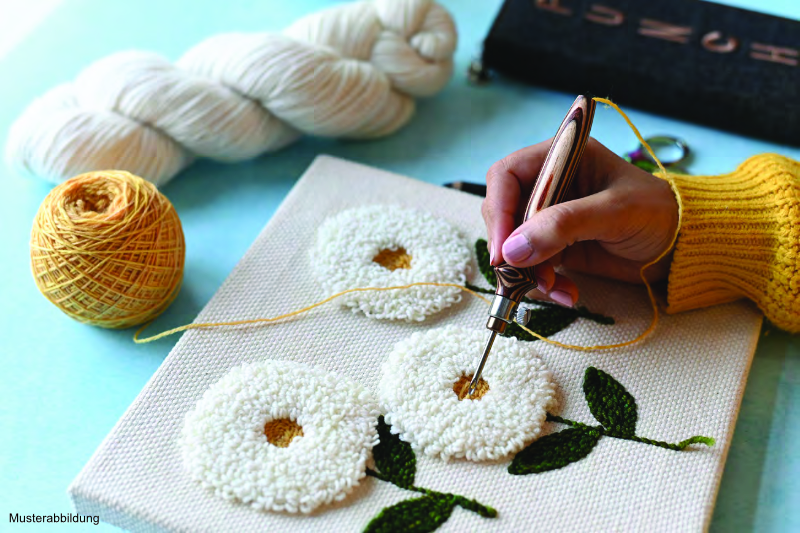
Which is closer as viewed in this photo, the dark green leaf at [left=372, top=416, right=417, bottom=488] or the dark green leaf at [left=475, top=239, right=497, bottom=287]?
the dark green leaf at [left=372, top=416, right=417, bottom=488]

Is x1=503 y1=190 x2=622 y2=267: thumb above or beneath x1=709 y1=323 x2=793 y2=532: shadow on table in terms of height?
above

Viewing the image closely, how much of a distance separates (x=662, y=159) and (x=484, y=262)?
42cm

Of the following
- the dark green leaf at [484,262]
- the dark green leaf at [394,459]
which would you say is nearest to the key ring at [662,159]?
the dark green leaf at [484,262]

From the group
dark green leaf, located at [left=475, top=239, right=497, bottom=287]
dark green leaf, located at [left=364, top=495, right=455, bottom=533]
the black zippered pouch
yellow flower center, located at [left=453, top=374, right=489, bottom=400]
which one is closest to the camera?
dark green leaf, located at [left=364, top=495, right=455, bottom=533]

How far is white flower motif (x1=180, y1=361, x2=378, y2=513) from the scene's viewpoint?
75 cm

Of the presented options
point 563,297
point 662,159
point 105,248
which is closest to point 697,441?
point 563,297

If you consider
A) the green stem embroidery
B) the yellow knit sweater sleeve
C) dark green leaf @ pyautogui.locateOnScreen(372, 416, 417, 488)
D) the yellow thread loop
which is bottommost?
dark green leaf @ pyautogui.locateOnScreen(372, 416, 417, 488)

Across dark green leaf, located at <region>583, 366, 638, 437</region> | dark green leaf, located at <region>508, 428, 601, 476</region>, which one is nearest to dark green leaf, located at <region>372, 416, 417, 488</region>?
dark green leaf, located at <region>508, 428, 601, 476</region>

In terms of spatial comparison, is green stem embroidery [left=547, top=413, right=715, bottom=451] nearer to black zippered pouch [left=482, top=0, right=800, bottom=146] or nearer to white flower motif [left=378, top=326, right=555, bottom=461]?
white flower motif [left=378, top=326, right=555, bottom=461]

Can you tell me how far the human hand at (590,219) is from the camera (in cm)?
82

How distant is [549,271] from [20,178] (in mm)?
839

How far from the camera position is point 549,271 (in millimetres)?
892

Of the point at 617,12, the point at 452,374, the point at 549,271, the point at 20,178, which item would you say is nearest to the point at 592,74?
the point at 617,12

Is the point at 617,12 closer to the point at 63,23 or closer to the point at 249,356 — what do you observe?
the point at 249,356
